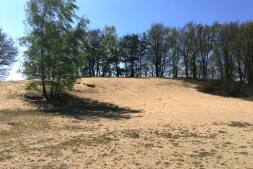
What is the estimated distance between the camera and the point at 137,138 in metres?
18.7

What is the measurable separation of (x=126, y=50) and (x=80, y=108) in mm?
42480

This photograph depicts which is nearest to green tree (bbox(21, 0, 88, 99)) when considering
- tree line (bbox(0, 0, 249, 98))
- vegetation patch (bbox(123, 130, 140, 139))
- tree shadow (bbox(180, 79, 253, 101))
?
tree line (bbox(0, 0, 249, 98))

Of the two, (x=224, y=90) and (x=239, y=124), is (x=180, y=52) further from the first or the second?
(x=239, y=124)

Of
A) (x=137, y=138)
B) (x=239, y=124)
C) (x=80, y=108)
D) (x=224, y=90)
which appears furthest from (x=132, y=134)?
(x=224, y=90)

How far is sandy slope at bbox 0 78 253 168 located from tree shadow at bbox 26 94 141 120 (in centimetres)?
43

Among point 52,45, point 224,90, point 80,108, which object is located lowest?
point 80,108

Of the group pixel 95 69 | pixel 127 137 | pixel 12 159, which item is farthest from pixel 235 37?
pixel 12 159

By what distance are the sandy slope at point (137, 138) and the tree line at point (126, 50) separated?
11.7ft

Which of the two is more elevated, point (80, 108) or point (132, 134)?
point (80, 108)

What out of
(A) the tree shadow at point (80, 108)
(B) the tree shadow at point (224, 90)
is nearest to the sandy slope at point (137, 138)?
(A) the tree shadow at point (80, 108)

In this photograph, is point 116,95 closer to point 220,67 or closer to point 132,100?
point 132,100

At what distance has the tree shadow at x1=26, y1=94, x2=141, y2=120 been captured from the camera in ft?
88.1

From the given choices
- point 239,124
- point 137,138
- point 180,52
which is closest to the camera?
point 137,138

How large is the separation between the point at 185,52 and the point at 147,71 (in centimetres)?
1045
